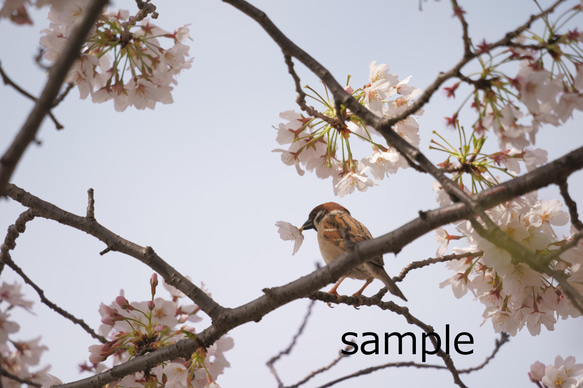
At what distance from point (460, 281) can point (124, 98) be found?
2.36m

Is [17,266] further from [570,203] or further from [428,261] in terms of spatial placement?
[570,203]

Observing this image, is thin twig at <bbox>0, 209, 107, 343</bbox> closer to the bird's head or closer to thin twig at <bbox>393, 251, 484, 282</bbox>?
thin twig at <bbox>393, 251, 484, 282</bbox>

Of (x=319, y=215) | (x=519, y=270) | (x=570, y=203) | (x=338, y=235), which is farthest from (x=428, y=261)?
(x=319, y=215)

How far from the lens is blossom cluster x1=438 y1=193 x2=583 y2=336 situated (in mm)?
2750

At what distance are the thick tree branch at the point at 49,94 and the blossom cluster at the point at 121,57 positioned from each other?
4.22 ft

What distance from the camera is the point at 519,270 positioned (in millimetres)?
2744

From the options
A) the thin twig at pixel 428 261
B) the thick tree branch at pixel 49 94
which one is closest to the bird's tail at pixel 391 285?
the thin twig at pixel 428 261

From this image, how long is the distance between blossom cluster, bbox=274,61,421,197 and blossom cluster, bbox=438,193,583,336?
640 mm

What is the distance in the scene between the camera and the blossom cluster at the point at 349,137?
10.0 ft

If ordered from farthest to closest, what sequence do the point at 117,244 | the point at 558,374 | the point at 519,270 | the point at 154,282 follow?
1. the point at 558,374
2. the point at 154,282
3. the point at 117,244
4. the point at 519,270

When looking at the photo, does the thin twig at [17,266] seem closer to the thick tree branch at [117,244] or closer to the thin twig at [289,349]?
the thick tree branch at [117,244]

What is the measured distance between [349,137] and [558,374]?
2.24 m

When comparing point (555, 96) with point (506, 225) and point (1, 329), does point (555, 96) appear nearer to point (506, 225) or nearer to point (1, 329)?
point (506, 225)

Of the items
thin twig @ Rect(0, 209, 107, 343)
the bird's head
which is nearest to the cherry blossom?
thin twig @ Rect(0, 209, 107, 343)
